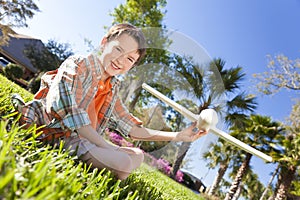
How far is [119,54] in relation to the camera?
1843 mm

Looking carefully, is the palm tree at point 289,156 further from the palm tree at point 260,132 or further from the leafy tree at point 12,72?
the leafy tree at point 12,72

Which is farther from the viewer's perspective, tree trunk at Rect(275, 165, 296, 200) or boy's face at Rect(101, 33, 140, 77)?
tree trunk at Rect(275, 165, 296, 200)

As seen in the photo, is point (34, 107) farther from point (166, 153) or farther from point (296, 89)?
point (296, 89)

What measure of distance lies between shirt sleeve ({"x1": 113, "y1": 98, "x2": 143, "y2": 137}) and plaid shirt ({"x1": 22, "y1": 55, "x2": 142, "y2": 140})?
0.50 meters

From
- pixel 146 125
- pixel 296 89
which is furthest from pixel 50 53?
pixel 146 125

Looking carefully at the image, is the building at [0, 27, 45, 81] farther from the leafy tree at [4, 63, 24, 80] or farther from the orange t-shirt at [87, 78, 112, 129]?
the orange t-shirt at [87, 78, 112, 129]

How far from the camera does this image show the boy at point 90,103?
164 centimetres

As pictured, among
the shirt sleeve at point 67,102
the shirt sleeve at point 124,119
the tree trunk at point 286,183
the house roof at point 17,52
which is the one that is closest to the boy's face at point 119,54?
the shirt sleeve at point 67,102

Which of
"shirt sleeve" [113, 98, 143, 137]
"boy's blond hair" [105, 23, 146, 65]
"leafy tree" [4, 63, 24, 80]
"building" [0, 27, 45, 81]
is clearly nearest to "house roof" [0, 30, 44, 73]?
"building" [0, 27, 45, 81]

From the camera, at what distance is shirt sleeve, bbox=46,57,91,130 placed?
161 centimetres

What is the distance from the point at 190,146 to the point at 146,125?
0.40 meters

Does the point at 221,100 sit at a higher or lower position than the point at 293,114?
lower

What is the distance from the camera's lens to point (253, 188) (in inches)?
2507

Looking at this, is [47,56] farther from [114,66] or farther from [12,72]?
[114,66]
